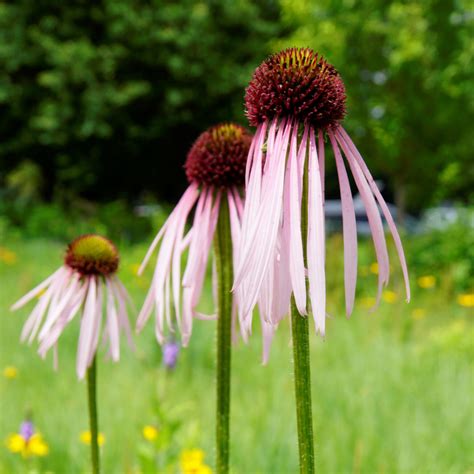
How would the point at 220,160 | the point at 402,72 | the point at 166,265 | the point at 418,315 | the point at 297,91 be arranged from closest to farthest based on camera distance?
the point at 297,91 < the point at 166,265 < the point at 220,160 < the point at 418,315 < the point at 402,72

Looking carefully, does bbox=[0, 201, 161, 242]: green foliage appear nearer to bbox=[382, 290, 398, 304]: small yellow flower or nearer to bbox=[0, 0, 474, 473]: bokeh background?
bbox=[0, 0, 474, 473]: bokeh background

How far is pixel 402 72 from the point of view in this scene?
10203 mm

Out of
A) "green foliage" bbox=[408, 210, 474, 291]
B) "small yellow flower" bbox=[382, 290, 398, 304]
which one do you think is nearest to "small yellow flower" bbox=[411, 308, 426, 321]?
"small yellow flower" bbox=[382, 290, 398, 304]

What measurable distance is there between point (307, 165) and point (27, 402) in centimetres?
318

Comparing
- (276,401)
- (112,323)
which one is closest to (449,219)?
(276,401)

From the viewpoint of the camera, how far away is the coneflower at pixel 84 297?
1.38 m

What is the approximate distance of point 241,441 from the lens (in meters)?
2.85

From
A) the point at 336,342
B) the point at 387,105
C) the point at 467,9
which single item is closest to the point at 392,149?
the point at 387,105

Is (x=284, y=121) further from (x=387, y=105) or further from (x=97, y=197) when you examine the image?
(x=97, y=197)

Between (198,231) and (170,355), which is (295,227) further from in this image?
(170,355)

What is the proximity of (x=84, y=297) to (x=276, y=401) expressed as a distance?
217 centimetres

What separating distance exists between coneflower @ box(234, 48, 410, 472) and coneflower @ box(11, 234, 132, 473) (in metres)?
0.56

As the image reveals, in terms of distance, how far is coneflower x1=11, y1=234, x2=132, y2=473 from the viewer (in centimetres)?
138

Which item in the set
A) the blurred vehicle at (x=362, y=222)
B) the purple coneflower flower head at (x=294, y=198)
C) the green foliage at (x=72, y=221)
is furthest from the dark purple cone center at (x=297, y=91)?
the green foliage at (x=72, y=221)
